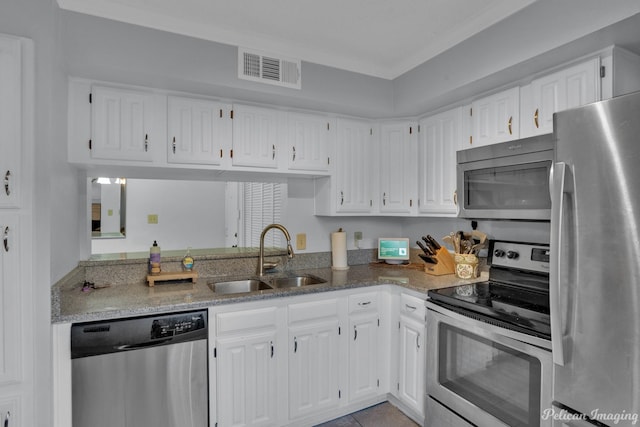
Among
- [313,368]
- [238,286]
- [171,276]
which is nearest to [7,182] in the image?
[171,276]

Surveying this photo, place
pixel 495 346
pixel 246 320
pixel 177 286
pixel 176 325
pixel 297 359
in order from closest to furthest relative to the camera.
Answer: pixel 495 346, pixel 176 325, pixel 246 320, pixel 297 359, pixel 177 286

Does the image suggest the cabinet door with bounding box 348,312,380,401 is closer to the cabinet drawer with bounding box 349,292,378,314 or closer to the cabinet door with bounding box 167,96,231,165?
the cabinet drawer with bounding box 349,292,378,314

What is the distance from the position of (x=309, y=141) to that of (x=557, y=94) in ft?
5.11

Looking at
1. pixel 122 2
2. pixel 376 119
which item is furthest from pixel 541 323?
pixel 122 2

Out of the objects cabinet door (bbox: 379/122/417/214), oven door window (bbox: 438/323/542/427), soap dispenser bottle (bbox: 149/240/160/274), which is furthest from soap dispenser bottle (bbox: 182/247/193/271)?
oven door window (bbox: 438/323/542/427)

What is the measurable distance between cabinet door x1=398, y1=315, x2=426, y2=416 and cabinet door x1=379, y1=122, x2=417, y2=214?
95 centimetres

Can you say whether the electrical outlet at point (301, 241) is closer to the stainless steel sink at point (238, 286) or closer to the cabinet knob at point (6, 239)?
the stainless steel sink at point (238, 286)

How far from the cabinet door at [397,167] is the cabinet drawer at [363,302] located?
0.81 meters

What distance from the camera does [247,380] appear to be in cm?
199

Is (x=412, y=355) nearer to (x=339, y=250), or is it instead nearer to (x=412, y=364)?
(x=412, y=364)

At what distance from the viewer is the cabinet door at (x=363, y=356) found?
7.66 feet

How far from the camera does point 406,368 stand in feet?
7.55

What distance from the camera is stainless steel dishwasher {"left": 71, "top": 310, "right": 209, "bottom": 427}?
5.43 feet

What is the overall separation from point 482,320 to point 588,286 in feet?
1.88
